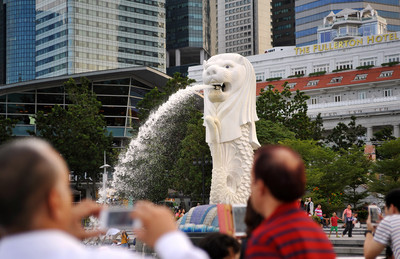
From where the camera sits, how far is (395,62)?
69.5 meters

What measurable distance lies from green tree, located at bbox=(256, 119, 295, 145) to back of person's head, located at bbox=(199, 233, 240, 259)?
3170 centimetres

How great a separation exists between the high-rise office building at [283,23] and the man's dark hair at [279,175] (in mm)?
135415

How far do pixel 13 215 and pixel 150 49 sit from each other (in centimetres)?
10558

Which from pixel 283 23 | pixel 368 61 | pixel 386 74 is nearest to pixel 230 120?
pixel 386 74

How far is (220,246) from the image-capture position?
3637mm

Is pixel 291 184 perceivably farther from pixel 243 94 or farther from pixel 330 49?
pixel 330 49

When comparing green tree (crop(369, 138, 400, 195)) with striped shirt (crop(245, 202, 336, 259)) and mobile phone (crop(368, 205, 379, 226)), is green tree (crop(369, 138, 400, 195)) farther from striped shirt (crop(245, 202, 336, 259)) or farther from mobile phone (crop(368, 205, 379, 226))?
striped shirt (crop(245, 202, 336, 259))

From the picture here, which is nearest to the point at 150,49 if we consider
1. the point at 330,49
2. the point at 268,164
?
the point at 330,49

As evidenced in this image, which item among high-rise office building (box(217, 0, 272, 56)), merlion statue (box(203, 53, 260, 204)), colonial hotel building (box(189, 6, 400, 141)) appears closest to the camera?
merlion statue (box(203, 53, 260, 204))

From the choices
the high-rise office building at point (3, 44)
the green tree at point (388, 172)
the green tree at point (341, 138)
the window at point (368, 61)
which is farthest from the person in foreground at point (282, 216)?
the high-rise office building at point (3, 44)

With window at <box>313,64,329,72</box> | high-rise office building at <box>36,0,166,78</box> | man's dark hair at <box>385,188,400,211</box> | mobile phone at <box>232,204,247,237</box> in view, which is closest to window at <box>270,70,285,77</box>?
window at <box>313,64,329,72</box>

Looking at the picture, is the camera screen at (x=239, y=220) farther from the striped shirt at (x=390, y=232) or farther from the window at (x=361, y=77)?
the window at (x=361, y=77)

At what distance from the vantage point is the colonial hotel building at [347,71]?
6444cm

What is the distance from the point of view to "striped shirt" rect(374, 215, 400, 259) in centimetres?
464
